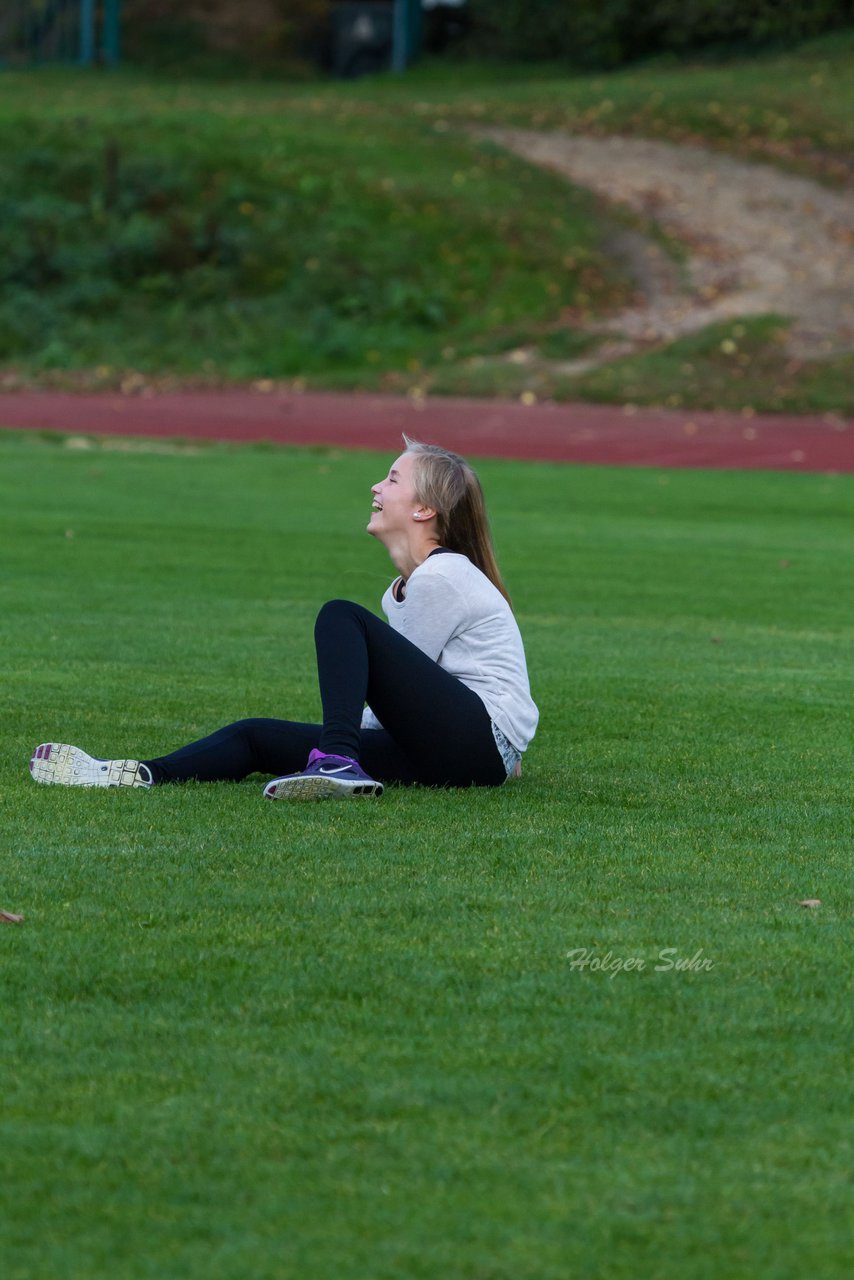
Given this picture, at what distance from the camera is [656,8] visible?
4412cm

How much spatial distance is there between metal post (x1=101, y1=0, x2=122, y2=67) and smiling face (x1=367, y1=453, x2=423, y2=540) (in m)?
44.0

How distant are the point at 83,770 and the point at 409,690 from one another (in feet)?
3.54

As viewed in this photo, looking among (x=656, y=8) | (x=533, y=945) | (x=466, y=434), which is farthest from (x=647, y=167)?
(x=533, y=945)

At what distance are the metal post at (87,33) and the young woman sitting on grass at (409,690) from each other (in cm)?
4410

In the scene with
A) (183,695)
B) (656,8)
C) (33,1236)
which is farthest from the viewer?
(656,8)

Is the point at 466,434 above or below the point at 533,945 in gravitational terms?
below

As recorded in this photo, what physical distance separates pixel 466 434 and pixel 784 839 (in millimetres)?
20264

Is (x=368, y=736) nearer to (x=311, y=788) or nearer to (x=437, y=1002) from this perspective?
(x=311, y=788)

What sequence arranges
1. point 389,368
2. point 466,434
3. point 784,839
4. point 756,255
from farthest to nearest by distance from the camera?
point 756,255 → point 389,368 → point 466,434 → point 784,839

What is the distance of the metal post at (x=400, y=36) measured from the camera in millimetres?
46594

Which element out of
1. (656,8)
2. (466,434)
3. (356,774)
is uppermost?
(656,8)

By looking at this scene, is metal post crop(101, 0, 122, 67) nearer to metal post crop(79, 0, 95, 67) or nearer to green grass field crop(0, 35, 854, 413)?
metal post crop(79, 0, 95, 67)

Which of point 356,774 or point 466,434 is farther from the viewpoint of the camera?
point 466,434

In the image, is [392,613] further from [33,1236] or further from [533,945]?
[33,1236]
